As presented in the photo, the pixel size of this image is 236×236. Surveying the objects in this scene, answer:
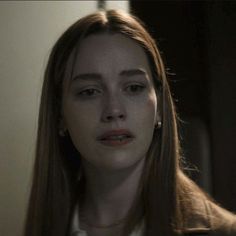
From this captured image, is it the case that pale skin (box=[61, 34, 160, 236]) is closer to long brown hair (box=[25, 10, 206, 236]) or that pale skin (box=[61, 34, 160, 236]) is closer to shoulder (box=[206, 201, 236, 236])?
long brown hair (box=[25, 10, 206, 236])

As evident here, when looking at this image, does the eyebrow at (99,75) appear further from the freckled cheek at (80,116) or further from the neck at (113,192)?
the neck at (113,192)

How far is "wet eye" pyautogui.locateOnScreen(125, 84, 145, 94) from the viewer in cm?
72

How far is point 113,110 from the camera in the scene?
2.26 ft

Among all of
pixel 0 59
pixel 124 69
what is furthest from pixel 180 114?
pixel 0 59

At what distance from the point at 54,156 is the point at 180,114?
0.31 m

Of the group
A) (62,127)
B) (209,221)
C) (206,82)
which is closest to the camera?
(209,221)

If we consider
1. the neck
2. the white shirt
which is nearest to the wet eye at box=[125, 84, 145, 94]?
the neck

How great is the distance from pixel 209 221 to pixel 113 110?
250 millimetres

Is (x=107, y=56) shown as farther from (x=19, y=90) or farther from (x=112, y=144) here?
(x=19, y=90)

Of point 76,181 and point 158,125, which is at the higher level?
point 158,125

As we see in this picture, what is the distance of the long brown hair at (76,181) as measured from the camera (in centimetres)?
74

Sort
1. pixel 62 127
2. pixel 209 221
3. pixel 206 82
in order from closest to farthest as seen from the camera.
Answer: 1. pixel 209 221
2. pixel 62 127
3. pixel 206 82

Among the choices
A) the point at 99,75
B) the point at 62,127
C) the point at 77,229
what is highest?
the point at 99,75

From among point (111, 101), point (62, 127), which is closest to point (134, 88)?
point (111, 101)
